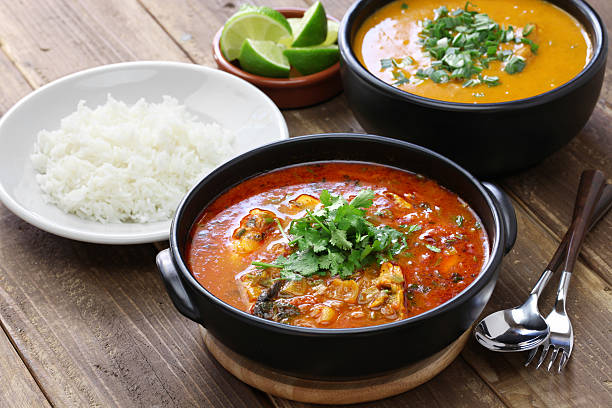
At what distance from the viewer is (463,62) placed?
245 centimetres

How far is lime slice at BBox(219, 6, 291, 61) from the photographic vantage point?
2910 millimetres

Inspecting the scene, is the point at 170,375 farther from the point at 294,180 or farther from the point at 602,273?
the point at 602,273

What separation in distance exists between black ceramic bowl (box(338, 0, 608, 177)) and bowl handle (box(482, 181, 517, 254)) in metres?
0.33

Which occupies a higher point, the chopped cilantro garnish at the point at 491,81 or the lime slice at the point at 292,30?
the chopped cilantro garnish at the point at 491,81

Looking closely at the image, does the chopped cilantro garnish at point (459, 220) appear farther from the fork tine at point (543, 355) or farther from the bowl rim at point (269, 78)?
the bowl rim at point (269, 78)

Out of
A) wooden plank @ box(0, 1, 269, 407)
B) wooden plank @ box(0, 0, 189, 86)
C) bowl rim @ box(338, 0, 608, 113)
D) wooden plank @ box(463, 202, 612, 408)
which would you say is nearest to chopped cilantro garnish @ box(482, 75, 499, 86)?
bowl rim @ box(338, 0, 608, 113)

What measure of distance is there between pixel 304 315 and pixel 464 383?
0.46 meters

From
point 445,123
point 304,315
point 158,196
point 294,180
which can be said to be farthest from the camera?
point 158,196

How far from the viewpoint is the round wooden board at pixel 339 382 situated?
1.80 m

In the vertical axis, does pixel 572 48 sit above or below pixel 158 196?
above

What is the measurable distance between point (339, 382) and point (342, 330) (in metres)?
0.28

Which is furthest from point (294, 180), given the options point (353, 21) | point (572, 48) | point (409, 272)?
point (572, 48)

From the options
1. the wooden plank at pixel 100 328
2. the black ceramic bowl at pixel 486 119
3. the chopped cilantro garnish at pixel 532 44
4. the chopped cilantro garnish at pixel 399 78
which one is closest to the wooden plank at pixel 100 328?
the wooden plank at pixel 100 328

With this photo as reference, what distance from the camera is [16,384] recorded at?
1933mm
